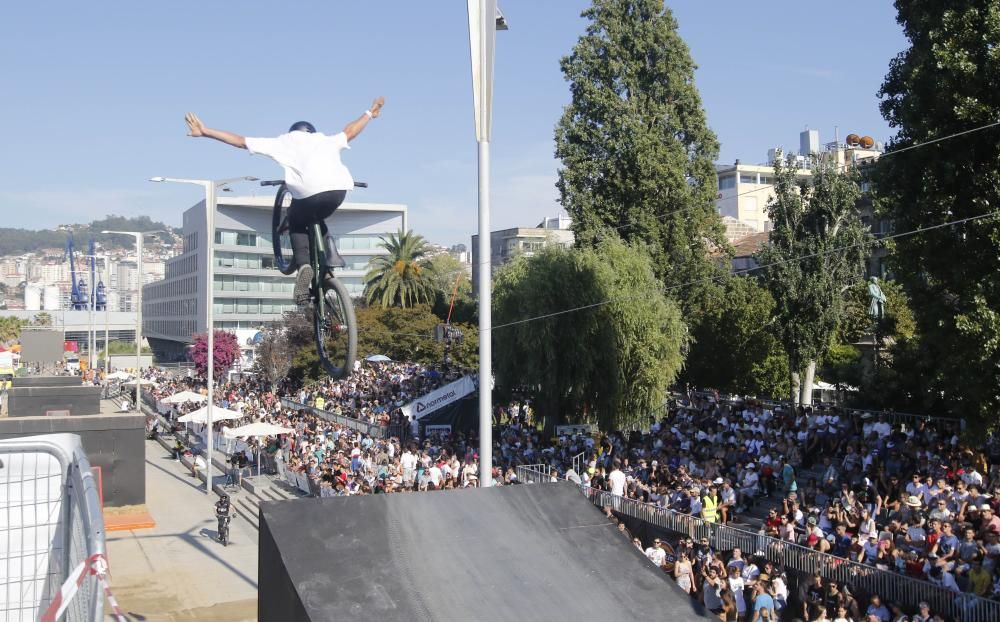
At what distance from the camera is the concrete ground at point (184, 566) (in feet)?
60.0

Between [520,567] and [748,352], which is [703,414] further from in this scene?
[520,567]

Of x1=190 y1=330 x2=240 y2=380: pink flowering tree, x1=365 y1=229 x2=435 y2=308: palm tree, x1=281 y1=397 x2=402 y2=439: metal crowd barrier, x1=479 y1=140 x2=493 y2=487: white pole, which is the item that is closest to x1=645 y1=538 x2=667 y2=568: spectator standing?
x1=479 y1=140 x2=493 y2=487: white pole

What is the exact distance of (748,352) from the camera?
40.9m

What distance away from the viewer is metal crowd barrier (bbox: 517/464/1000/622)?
1229 cm

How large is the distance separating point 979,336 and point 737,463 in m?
6.49

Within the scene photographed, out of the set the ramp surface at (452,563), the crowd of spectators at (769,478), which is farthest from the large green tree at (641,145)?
the ramp surface at (452,563)

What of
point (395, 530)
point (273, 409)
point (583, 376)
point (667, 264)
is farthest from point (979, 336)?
point (273, 409)

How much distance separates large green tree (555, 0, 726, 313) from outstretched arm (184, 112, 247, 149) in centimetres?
2440

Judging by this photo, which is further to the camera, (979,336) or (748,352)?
(748,352)

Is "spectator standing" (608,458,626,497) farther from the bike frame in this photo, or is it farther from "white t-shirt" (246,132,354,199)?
"white t-shirt" (246,132,354,199)

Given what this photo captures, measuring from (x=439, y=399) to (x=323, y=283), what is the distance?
18350 millimetres

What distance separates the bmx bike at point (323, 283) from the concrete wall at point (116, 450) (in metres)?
18.7

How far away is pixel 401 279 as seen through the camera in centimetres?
5988

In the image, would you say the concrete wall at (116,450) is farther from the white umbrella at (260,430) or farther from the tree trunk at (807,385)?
A: the tree trunk at (807,385)
